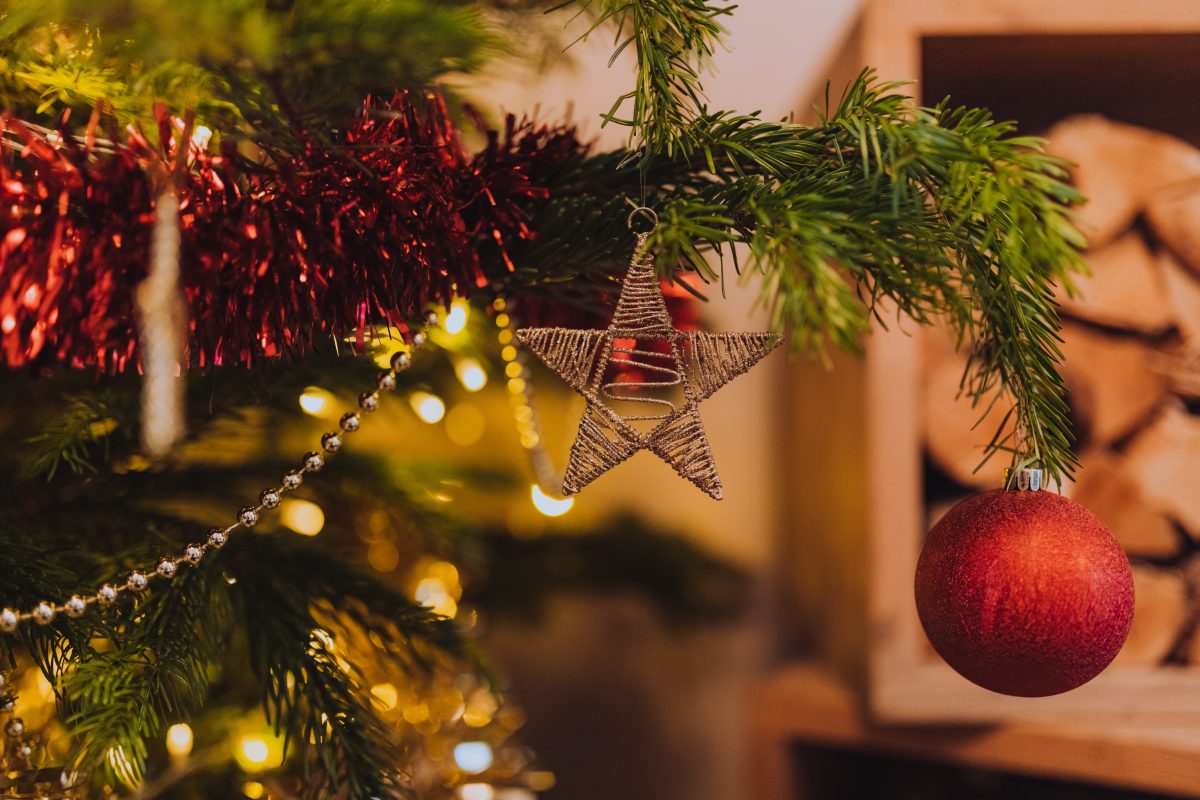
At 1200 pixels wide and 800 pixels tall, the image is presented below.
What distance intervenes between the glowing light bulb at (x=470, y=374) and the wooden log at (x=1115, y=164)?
448 mm

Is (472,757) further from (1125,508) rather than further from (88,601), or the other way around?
(1125,508)

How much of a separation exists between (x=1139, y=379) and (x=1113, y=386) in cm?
2

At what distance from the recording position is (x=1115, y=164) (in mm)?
608

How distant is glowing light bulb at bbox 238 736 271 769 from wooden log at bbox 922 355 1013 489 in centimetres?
50

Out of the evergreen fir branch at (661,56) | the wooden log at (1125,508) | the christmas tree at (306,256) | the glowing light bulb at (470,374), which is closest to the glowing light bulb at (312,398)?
the christmas tree at (306,256)

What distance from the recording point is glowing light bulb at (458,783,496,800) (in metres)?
0.54

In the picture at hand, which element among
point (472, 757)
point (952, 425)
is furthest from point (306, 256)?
point (952, 425)

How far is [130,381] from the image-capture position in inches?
16.3

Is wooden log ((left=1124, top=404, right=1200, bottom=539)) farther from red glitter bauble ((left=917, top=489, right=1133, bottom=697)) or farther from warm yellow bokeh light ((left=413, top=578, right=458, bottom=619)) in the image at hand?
warm yellow bokeh light ((left=413, top=578, right=458, bottom=619))

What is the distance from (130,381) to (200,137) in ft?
0.42

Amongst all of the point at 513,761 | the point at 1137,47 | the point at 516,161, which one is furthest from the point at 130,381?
the point at 1137,47

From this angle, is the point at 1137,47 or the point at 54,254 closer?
the point at 54,254

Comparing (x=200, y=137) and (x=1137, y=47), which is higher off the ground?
(x=1137, y=47)

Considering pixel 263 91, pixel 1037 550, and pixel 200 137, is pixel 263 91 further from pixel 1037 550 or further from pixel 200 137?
pixel 1037 550
